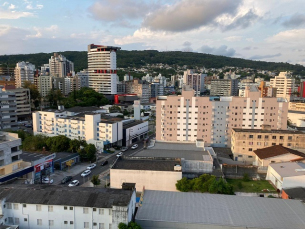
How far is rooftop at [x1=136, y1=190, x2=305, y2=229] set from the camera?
53.5ft

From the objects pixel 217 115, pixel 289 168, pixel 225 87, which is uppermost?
pixel 225 87

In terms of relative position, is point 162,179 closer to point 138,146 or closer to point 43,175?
point 43,175

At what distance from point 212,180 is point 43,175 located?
64.8 feet

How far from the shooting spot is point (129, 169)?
958 inches

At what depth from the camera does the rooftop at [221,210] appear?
16297 mm

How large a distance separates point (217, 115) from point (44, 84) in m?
76.8

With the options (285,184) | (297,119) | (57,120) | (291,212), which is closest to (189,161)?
(285,184)

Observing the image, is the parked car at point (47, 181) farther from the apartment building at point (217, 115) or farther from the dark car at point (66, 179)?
the apartment building at point (217, 115)

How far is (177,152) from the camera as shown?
3070 cm

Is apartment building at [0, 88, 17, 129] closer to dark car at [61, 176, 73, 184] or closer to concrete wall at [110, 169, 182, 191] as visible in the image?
dark car at [61, 176, 73, 184]

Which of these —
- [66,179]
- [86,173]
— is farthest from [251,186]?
[66,179]

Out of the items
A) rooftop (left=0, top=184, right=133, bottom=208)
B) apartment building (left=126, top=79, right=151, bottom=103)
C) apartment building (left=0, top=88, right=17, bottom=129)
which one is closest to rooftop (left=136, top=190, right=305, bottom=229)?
rooftop (left=0, top=184, right=133, bottom=208)

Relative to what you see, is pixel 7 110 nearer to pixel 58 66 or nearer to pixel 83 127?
pixel 83 127

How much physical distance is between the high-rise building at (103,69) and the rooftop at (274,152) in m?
68.6
